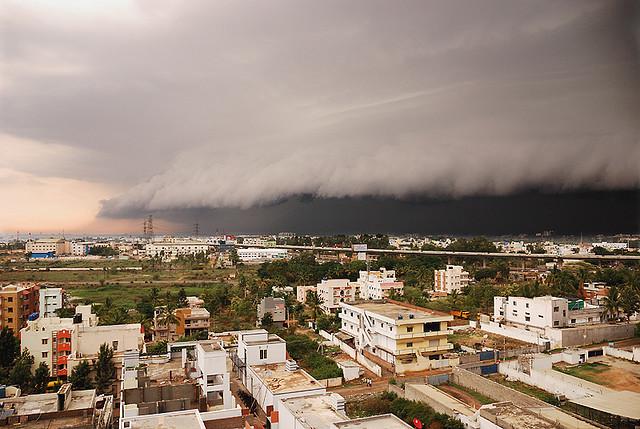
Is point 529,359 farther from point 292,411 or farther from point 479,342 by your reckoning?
point 292,411

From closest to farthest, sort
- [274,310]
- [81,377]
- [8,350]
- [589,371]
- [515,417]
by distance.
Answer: [515,417] < [81,377] < [589,371] < [8,350] < [274,310]

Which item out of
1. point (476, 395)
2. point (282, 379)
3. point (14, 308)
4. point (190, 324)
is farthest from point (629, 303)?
point (14, 308)

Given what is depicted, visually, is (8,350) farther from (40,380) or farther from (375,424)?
(375,424)

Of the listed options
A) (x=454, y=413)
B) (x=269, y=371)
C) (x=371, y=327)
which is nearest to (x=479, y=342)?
(x=371, y=327)

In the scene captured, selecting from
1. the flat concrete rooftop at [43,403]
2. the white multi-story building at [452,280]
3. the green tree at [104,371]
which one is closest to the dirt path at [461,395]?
the flat concrete rooftop at [43,403]

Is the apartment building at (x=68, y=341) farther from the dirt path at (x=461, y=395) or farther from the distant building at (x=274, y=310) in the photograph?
the dirt path at (x=461, y=395)

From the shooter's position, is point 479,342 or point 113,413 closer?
point 113,413
